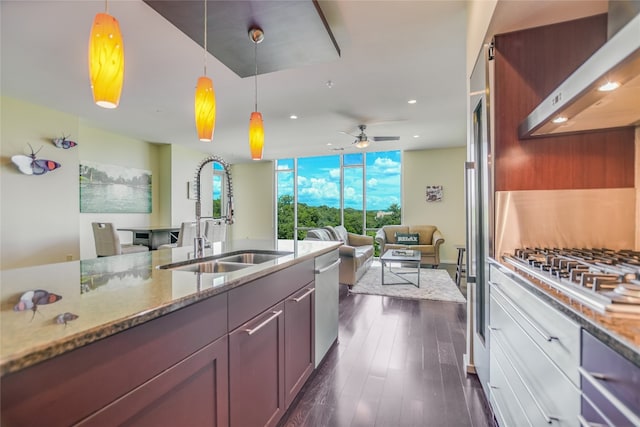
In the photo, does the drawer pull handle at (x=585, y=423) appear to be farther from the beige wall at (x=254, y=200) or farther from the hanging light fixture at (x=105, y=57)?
the beige wall at (x=254, y=200)

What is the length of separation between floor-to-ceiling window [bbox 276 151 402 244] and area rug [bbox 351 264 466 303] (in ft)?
8.63

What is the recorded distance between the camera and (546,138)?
1.66 metres

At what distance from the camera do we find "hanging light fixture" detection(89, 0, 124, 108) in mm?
1089

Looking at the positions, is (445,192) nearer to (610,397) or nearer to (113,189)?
(610,397)

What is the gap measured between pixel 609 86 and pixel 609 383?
0.99 meters

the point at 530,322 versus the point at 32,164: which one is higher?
the point at 32,164

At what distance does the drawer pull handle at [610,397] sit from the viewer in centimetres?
59

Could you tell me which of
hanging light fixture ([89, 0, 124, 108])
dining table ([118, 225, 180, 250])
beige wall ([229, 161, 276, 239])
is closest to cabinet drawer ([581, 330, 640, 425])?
hanging light fixture ([89, 0, 124, 108])

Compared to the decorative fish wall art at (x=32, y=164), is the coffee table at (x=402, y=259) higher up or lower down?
lower down

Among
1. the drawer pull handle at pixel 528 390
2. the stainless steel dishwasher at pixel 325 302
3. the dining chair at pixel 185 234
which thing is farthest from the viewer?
the dining chair at pixel 185 234

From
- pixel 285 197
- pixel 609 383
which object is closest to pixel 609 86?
pixel 609 383

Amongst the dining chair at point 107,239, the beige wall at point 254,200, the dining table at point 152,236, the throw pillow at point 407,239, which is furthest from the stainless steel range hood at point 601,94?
the beige wall at point 254,200

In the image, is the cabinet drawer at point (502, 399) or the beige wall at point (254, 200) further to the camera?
the beige wall at point (254, 200)

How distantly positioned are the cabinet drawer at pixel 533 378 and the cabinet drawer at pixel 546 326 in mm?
26
